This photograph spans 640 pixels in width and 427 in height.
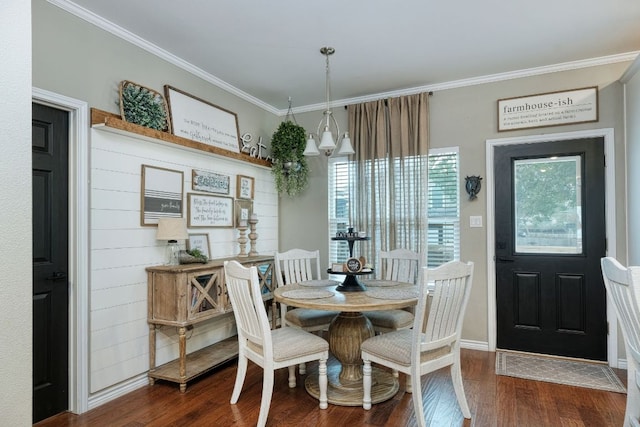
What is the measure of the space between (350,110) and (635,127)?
2.65 metres

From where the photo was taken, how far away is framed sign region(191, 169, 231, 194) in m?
3.56

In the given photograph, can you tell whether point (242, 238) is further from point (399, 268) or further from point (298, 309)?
point (399, 268)

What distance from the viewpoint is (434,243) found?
13.5 ft

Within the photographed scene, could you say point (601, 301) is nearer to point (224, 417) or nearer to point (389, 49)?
point (389, 49)

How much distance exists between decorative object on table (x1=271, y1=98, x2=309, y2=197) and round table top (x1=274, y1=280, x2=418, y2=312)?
170 cm

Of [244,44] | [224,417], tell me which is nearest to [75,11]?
[244,44]

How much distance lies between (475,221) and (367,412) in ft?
7.37

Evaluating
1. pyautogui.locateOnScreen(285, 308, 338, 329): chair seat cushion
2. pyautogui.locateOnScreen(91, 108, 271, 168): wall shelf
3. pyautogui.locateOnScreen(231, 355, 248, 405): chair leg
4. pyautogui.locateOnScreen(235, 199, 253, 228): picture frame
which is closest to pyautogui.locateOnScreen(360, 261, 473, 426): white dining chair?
pyautogui.locateOnScreen(285, 308, 338, 329): chair seat cushion

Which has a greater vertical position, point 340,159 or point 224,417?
point 340,159

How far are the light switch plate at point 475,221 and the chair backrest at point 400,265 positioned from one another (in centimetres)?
71

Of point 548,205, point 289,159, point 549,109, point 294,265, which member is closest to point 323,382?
point 294,265

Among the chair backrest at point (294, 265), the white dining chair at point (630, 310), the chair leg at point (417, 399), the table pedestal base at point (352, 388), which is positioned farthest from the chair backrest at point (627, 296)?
the chair backrest at point (294, 265)

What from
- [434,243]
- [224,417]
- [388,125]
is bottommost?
[224,417]

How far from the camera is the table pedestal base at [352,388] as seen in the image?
2676 millimetres
